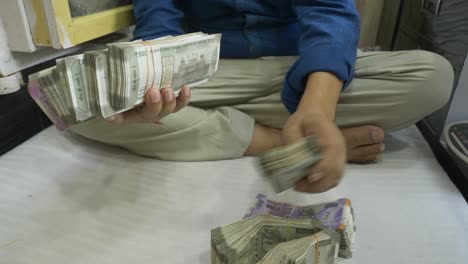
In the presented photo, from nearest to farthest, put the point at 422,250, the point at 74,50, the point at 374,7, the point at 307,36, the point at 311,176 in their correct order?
the point at 311,176 → the point at 422,250 → the point at 307,36 → the point at 74,50 → the point at 374,7

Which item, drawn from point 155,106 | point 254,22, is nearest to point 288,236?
point 155,106

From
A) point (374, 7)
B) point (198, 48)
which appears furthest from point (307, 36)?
point (374, 7)

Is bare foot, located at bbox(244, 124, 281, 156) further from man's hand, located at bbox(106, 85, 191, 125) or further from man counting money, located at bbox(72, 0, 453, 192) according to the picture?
man's hand, located at bbox(106, 85, 191, 125)

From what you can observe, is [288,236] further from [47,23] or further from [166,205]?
[47,23]

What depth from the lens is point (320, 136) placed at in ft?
1.51

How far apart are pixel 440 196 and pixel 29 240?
65 cm

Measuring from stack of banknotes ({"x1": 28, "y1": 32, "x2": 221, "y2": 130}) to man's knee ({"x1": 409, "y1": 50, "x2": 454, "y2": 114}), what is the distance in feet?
1.47

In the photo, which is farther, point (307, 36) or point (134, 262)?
point (307, 36)

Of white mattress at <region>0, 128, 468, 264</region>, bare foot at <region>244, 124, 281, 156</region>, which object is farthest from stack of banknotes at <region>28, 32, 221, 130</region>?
bare foot at <region>244, 124, 281, 156</region>

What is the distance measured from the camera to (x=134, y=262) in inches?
21.2

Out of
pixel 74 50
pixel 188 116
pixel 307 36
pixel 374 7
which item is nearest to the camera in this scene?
pixel 307 36

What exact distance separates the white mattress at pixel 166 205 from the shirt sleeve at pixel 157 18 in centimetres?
26

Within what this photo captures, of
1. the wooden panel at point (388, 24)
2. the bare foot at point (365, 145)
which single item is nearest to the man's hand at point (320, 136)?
the bare foot at point (365, 145)

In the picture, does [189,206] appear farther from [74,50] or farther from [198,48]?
[74,50]
